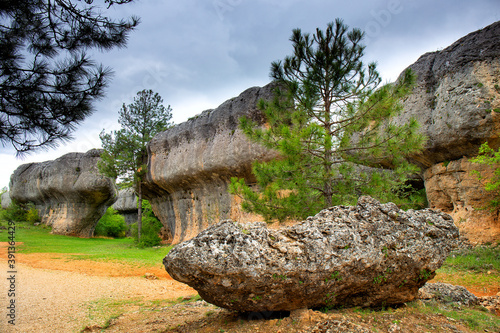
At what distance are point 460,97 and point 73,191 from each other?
29.1 meters

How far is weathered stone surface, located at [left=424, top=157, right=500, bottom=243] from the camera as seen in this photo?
411 inches

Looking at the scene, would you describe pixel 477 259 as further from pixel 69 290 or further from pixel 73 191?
pixel 73 191

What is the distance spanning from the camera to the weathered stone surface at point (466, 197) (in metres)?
10.4

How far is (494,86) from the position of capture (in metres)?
10.1

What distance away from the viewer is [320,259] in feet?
12.8

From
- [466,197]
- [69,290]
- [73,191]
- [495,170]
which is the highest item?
[73,191]

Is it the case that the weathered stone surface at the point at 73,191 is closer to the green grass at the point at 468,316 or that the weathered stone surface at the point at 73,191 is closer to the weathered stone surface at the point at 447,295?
the weathered stone surface at the point at 447,295

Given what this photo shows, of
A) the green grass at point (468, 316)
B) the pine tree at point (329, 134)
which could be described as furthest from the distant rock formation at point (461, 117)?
the green grass at point (468, 316)

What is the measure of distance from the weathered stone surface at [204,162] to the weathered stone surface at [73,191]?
289 inches

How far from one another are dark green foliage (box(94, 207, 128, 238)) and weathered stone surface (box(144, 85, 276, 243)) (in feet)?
45.8

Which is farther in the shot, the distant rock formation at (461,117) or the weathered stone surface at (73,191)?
the weathered stone surface at (73,191)

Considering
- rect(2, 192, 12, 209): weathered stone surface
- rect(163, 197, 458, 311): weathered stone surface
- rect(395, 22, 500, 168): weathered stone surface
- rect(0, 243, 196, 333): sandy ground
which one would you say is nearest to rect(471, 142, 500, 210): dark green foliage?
rect(395, 22, 500, 168): weathered stone surface

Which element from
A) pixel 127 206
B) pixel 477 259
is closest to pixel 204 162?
pixel 477 259

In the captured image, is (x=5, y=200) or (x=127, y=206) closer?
(x=127, y=206)
